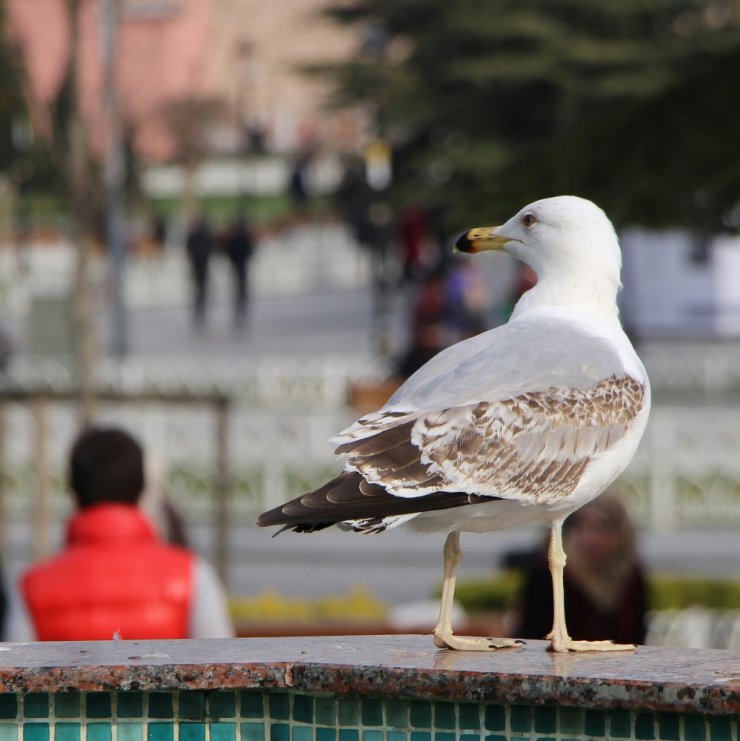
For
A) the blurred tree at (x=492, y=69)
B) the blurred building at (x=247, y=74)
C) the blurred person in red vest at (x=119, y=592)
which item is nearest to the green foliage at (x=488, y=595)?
the blurred person in red vest at (x=119, y=592)

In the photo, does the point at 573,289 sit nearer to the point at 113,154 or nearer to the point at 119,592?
the point at 119,592

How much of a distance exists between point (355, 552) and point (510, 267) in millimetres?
23301

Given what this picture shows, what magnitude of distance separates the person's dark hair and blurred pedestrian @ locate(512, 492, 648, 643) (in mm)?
1878

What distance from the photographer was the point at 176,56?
214 feet

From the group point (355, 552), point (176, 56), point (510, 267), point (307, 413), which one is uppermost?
point (176, 56)

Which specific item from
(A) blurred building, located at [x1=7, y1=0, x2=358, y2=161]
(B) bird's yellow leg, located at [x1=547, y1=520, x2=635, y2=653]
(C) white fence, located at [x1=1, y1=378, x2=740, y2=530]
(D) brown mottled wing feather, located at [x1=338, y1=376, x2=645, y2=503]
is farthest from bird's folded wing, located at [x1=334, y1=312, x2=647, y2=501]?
(A) blurred building, located at [x1=7, y1=0, x2=358, y2=161]

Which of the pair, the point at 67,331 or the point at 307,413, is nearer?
the point at 307,413

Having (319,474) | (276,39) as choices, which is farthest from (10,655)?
(276,39)

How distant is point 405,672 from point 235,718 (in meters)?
0.37

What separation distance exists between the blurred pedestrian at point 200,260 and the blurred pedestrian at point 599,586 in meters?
31.9

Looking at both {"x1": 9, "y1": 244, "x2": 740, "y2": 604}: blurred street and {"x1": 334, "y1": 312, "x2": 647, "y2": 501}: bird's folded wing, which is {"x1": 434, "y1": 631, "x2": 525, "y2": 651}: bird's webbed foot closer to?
{"x1": 334, "y1": 312, "x2": 647, "y2": 501}: bird's folded wing

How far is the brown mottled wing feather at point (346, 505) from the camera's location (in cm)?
316

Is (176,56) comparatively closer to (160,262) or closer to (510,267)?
(160,262)

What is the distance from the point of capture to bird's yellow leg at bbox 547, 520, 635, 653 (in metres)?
3.45
